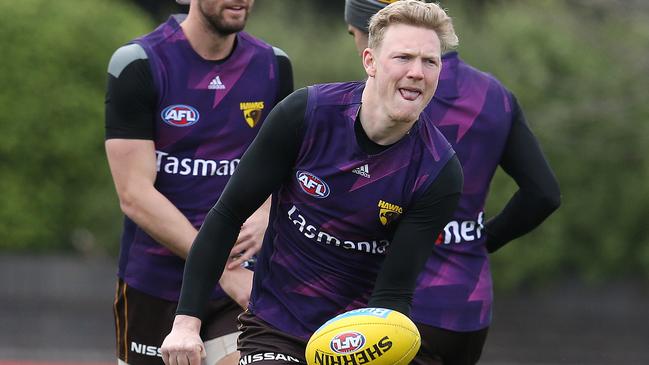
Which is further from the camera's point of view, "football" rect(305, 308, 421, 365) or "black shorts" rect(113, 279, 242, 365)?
"black shorts" rect(113, 279, 242, 365)

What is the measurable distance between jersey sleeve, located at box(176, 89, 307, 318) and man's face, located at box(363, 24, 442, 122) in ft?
1.01

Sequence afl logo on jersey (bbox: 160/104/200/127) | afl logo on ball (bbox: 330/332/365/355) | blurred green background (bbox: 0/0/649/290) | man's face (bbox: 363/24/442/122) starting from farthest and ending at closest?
1. blurred green background (bbox: 0/0/649/290)
2. afl logo on jersey (bbox: 160/104/200/127)
3. man's face (bbox: 363/24/442/122)
4. afl logo on ball (bbox: 330/332/365/355)

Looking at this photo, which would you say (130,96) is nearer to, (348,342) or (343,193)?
(343,193)

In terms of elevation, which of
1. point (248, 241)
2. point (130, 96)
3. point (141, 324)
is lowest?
point (141, 324)

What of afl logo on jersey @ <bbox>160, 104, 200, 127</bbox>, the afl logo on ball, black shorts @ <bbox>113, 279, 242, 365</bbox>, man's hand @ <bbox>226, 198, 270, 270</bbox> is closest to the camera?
the afl logo on ball

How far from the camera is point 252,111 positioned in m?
5.60

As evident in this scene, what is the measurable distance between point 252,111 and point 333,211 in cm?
126

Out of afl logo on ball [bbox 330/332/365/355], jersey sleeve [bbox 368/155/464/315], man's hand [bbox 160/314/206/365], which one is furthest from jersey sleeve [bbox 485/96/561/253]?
man's hand [bbox 160/314/206/365]

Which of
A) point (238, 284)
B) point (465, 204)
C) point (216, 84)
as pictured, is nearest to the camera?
point (238, 284)

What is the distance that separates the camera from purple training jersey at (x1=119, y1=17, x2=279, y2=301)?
18.0 ft

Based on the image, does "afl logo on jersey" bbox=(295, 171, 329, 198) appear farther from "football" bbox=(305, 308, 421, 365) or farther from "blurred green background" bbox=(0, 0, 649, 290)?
"blurred green background" bbox=(0, 0, 649, 290)

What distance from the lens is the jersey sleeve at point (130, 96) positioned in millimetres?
5363

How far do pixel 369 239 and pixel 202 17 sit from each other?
5.04 ft

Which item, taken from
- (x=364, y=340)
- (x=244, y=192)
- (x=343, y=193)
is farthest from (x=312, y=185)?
(x=364, y=340)
